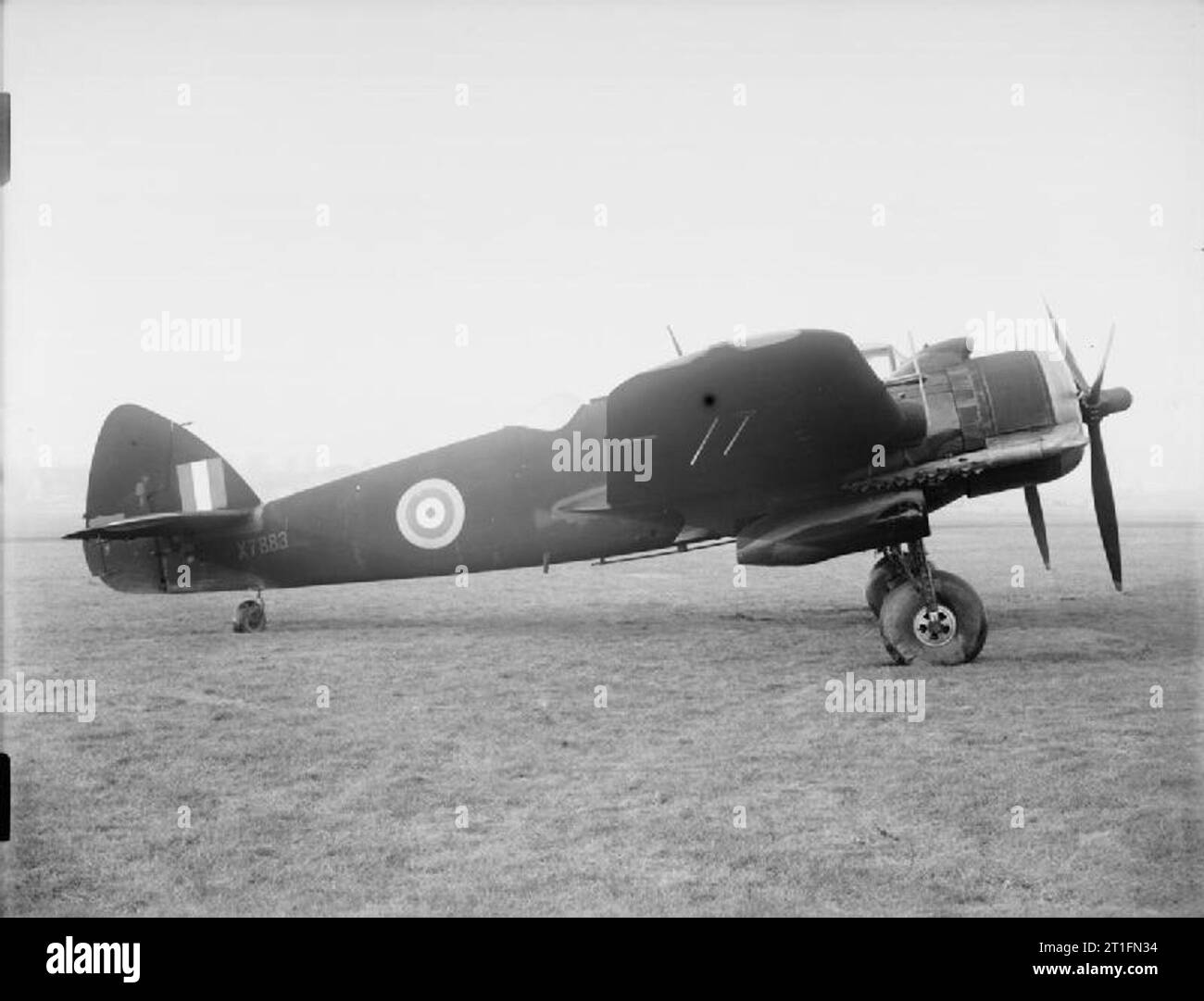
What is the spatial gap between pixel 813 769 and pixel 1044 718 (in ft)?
5.68

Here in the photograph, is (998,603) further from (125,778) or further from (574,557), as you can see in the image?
(125,778)

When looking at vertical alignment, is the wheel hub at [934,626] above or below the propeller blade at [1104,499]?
below

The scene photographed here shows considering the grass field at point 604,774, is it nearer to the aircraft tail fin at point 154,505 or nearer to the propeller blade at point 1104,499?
the aircraft tail fin at point 154,505

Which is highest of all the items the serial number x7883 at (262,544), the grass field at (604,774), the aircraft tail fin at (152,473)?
the aircraft tail fin at (152,473)

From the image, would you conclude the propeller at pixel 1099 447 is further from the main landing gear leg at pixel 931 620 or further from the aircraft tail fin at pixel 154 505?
the aircraft tail fin at pixel 154 505

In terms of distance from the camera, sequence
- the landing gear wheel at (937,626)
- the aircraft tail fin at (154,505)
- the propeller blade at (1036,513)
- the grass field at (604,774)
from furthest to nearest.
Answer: the aircraft tail fin at (154,505)
the propeller blade at (1036,513)
the landing gear wheel at (937,626)
the grass field at (604,774)

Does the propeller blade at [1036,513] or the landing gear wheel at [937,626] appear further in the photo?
the propeller blade at [1036,513]

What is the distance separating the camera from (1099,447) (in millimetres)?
8719

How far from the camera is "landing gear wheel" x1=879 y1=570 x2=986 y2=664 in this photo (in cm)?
775

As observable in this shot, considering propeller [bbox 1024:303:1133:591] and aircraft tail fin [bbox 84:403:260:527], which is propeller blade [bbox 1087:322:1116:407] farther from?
aircraft tail fin [bbox 84:403:260:527]

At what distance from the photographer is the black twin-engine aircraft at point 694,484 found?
7.80 m

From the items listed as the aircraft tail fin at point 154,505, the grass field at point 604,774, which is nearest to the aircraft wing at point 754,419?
the grass field at point 604,774

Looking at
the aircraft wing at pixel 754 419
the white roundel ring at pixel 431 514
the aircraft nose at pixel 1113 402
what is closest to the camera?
the aircraft wing at pixel 754 419
